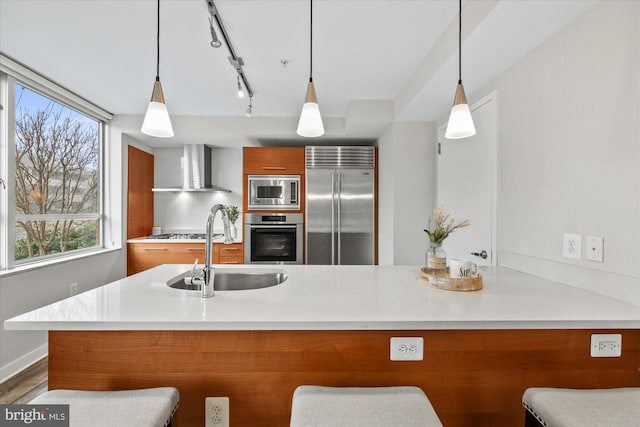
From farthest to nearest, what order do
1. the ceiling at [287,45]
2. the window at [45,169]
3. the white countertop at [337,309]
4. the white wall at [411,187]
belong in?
1. the white wall at [411,187]
2. the window at [45,169]
3. the ceiling at [287,45]
4. the white countertop at [337,309]

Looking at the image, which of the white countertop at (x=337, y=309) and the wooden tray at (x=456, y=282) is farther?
the wooden tray at (x=456, y=282)

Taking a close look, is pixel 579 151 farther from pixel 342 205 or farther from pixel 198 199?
pixel 198 199

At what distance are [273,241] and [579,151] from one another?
315 centimetres

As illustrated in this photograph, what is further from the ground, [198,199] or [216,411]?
[198,199]

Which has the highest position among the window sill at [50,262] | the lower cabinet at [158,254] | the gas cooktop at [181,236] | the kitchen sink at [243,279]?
the gas cooktop at [181,236]

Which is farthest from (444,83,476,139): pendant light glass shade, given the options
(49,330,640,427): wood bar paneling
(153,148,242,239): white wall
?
(153,148,242,239): white wall

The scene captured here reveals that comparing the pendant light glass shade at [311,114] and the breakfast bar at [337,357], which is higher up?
the pendant light glass shade at [311,114]

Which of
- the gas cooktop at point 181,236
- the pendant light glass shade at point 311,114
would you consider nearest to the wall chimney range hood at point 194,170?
the gas cooktop at point 181,236

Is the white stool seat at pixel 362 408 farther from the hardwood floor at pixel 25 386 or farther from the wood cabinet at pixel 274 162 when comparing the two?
the wood cabinet at pixel 274 162

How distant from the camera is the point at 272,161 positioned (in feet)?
13.1

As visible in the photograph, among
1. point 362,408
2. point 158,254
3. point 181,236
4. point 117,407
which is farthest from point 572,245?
point 181,236

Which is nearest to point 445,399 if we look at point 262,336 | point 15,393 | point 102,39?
point 262,336

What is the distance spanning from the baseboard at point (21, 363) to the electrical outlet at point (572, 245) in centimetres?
354

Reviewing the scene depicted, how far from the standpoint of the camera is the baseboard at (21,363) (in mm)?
2232
